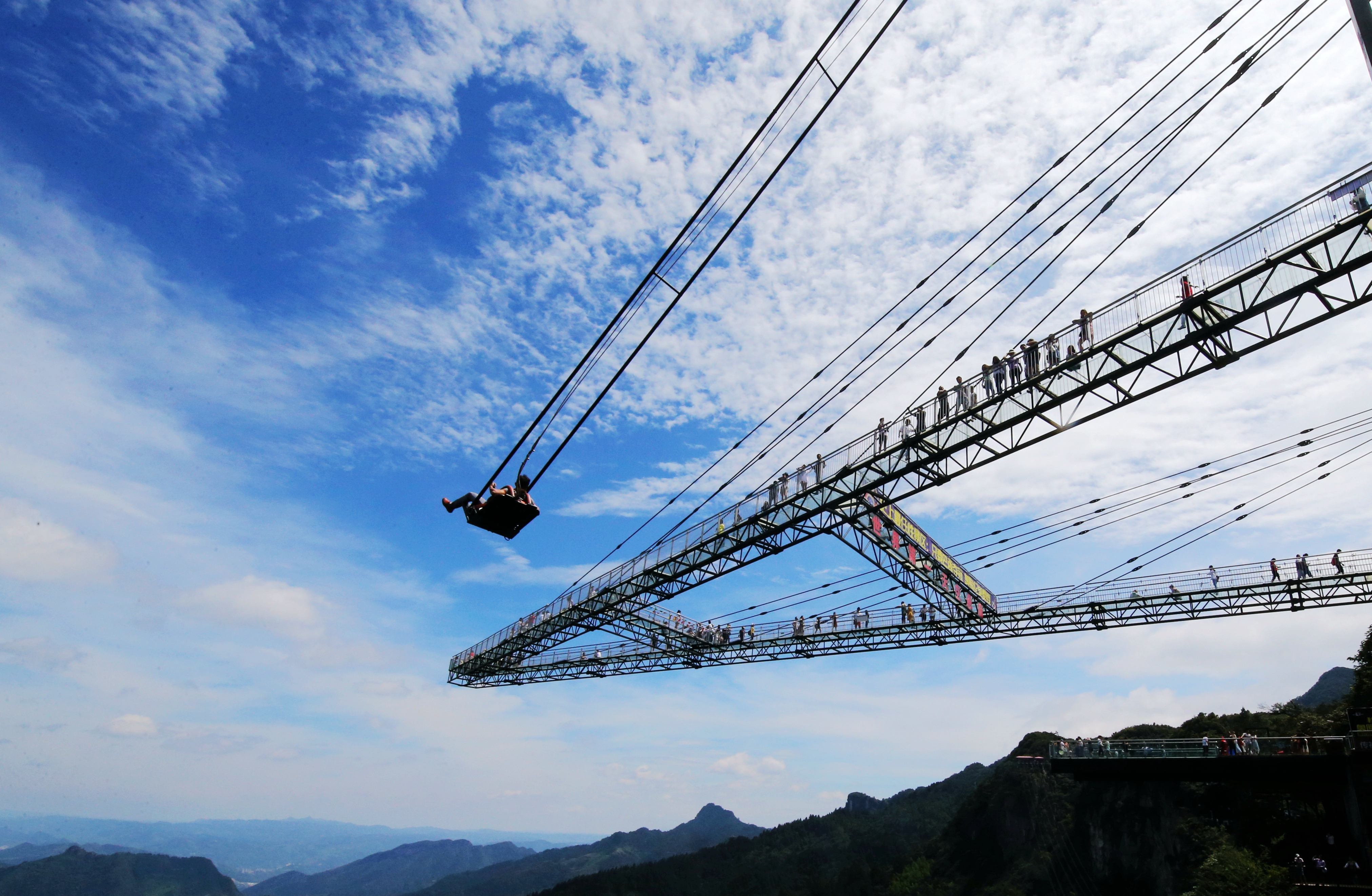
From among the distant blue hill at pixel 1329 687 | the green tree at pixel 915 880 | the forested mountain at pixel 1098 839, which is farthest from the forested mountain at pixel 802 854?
the distant blue hill at pixel 1329 687

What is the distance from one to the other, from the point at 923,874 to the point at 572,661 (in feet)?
163

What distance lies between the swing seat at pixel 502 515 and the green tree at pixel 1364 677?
43.7 meters

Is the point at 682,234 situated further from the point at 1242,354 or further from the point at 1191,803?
the point at 1191,803

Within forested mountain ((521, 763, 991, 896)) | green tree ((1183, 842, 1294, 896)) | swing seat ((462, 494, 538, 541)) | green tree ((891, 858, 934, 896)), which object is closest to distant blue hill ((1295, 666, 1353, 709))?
forested mountain ((521, 763, 991, 896))

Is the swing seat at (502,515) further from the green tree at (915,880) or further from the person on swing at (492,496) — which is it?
the green tree at (915,880)

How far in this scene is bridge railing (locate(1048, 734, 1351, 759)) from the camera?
2750 cm

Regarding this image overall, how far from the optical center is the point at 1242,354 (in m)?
13.7

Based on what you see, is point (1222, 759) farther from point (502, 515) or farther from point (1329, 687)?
point (1329, 687)

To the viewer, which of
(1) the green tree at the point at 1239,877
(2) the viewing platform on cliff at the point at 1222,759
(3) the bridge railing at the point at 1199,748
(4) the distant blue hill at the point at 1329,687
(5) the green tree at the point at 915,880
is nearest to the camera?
(2) the viewing platform on cliff at the point at 1222,759

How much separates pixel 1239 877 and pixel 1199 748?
535 cm

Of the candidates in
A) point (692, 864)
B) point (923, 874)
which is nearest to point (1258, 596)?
point (923, 874)

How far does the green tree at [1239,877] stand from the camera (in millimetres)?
29203

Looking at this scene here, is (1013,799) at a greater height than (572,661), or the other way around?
(572,661)

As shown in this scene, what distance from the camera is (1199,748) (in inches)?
1212
